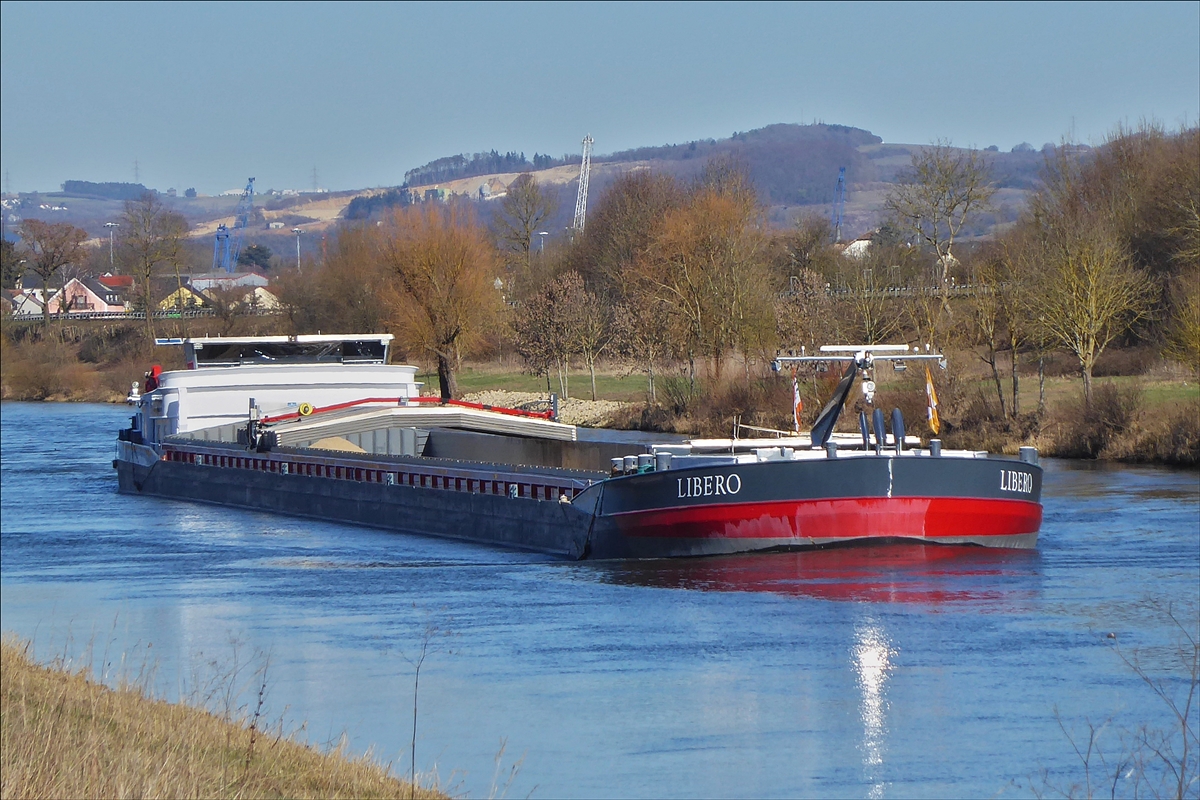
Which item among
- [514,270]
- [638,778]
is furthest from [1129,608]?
[514,270]

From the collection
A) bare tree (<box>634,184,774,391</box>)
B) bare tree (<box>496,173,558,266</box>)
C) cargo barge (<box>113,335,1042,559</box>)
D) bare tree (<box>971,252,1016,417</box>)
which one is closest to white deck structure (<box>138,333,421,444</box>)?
cargo barge (<box>113,335,1042,559</box>)

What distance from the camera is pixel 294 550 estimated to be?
22719mm

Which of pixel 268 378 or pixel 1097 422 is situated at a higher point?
pixel 268 378

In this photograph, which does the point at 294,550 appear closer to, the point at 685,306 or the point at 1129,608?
the point at 1129,608

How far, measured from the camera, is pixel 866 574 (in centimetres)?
1688

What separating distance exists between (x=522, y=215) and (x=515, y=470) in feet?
238

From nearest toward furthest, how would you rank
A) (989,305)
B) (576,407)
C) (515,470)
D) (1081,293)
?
1. (515,470)
2. (1081,293)
3. (989,305)
4. (576,407)

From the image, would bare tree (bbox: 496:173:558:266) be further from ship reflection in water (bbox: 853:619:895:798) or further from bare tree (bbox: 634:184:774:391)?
ship reflection in water (bbox: 853:619:895:798)

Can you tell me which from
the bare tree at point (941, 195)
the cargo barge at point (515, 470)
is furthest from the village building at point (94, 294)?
the cargo barge at point (515, 470)

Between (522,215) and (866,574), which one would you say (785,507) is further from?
(522,215)

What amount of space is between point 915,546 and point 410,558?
7460 millimetres

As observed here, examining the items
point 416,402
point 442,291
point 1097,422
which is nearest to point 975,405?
point 1097,422

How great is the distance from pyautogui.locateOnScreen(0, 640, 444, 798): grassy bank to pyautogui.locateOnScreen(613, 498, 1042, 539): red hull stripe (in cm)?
747

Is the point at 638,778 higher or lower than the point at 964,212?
lower
